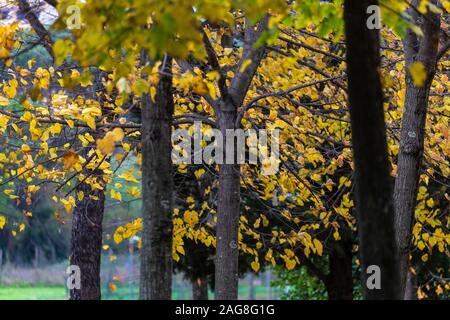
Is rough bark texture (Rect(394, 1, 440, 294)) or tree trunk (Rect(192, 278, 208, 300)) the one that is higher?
rough bark texture (Rect(394, 1, 440, 294))

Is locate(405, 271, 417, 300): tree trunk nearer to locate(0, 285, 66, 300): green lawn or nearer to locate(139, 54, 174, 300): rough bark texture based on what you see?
locate(139, 54, 174, 300): rough bark texture

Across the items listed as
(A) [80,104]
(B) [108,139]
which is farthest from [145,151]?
(A) [80,104]

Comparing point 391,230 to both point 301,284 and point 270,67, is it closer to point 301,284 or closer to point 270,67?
point 270,67

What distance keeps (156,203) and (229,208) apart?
190 centimetres

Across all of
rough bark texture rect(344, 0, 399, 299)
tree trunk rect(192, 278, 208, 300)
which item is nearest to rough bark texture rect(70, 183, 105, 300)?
rough bark texture rect(344, 0, 399, 299)

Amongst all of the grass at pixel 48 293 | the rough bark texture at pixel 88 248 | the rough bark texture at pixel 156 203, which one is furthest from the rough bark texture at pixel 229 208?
the grass at pixel 48 293

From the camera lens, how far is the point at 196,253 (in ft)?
49.2

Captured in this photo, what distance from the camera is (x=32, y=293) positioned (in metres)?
32.9

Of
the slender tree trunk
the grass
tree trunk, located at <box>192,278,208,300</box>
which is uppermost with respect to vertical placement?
the slender tree trunk

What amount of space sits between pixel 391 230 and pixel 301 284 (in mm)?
16488

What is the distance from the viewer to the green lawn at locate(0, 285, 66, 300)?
99.0ft

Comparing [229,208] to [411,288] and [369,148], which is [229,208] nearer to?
[369,148]

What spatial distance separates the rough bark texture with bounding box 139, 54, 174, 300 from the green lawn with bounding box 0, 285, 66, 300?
2611 cm

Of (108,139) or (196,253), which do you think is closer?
(108,139)
